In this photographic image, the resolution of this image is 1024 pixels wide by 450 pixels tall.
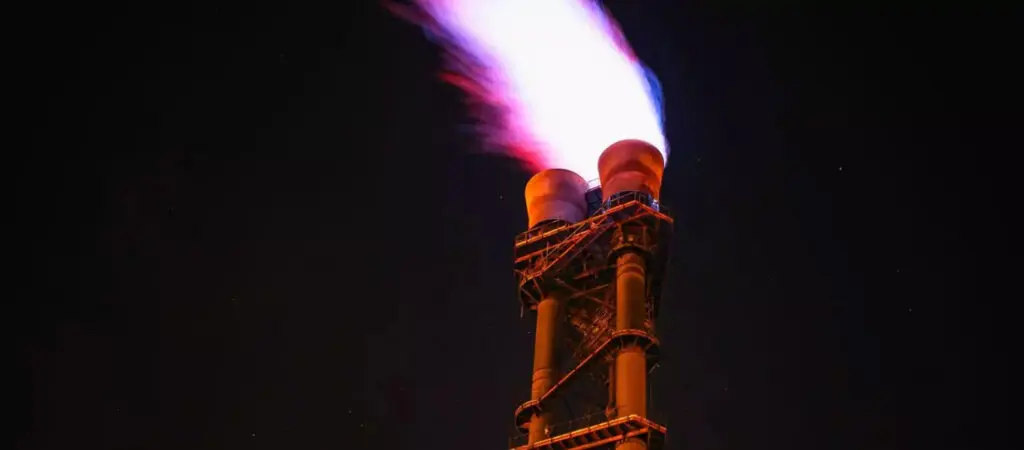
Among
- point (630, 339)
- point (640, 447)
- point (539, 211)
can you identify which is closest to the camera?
point (640, 447)

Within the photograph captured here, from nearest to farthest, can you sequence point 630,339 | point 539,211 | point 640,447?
point 640,447 < point 630,339 < point 539,211

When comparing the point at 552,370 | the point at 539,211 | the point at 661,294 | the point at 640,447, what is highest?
the point at 539,211

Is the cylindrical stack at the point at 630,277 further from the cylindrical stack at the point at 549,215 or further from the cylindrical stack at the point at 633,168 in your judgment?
the cylindrical stack at the point at 549,215

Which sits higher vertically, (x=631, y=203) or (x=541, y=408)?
(x=631, y=203)

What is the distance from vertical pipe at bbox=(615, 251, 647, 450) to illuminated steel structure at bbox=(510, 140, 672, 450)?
0.05 m

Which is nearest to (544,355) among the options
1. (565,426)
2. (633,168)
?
(565,426)

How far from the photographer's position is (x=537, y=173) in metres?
67.1

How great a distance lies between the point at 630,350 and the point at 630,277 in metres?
4.39

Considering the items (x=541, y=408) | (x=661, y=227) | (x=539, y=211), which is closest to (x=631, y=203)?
(x=661, y=227)

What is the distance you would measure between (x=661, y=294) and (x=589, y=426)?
32.7 feet

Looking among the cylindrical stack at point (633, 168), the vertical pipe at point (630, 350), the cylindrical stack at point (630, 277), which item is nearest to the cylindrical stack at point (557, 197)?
the cylindrical stack at point (630, 277)

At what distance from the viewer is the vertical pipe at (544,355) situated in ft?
184

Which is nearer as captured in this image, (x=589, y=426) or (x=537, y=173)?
(x=589, y=426)

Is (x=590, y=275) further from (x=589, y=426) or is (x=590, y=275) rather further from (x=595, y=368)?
(x=589, y=426)
